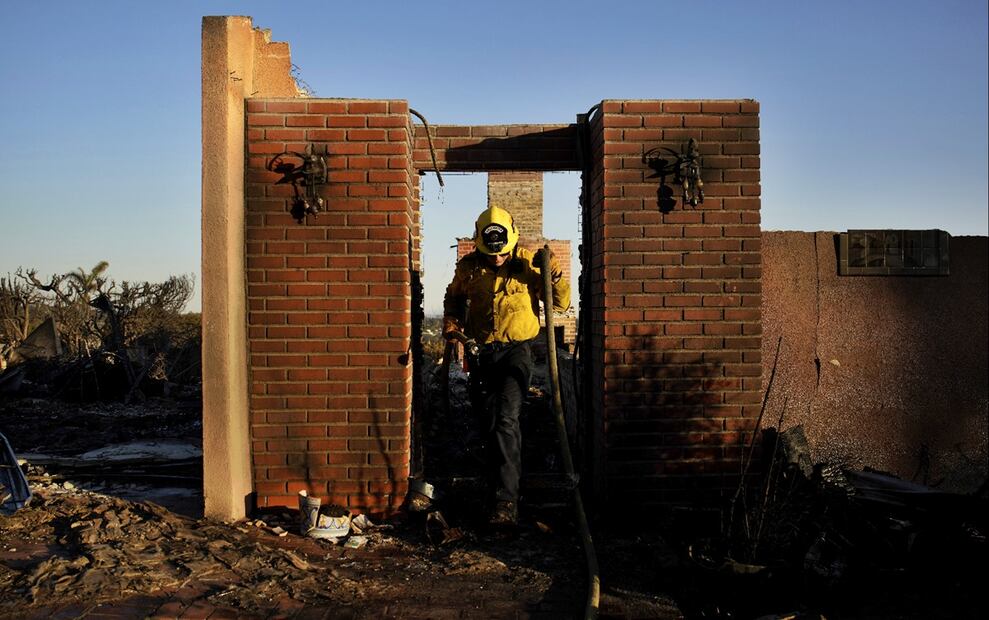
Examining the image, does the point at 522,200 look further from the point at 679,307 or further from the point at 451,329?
the point at 679,307

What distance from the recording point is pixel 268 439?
15.7 ft

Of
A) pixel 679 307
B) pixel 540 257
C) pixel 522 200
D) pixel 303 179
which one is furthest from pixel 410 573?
pixel 522 200

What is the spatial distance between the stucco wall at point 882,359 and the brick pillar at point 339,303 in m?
A: 2.72

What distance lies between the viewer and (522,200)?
18.2 metres

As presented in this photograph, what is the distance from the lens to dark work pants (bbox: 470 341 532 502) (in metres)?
4.66

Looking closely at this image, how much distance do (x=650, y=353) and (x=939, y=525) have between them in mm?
1873

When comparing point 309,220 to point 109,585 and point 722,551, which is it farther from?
point 722,551

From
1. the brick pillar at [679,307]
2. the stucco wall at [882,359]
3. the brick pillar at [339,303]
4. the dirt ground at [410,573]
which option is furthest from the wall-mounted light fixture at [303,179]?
the stucco wall at [882,359]

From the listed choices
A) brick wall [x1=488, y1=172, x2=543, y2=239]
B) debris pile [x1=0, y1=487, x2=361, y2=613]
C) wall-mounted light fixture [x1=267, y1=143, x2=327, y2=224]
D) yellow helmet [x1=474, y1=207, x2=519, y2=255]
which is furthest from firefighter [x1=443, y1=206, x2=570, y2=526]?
brick wall [x1=488, y1=172, x2=543, y2=239]

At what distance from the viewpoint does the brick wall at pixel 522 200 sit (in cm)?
1806

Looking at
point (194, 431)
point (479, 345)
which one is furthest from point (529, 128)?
point (194, 431)

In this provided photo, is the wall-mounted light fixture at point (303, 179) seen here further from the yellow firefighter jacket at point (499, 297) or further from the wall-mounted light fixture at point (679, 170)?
the wall-mounted light fixture at point (679, 170)

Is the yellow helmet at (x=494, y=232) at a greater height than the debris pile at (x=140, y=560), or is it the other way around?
the yellow helmet at (x=494, y=232)

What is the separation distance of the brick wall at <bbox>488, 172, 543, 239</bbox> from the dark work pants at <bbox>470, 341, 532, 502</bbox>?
13177 mm
